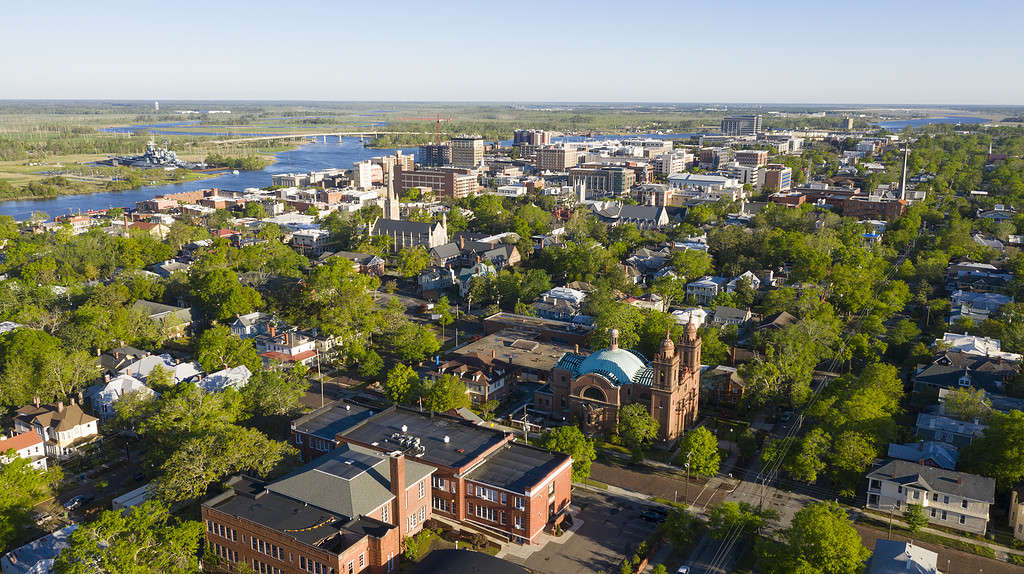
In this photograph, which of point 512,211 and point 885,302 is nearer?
point 885,302

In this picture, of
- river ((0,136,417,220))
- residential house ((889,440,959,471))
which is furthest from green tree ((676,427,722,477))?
river ((0,136,417,220))

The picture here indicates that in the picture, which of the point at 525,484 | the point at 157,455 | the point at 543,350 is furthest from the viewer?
the point at 543,350

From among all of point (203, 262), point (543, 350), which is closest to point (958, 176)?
point (543, 350)

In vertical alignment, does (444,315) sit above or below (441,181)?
below

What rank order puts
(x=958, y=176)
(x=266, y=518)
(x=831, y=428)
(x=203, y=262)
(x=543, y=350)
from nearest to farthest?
(x=266, y=518)
(x=831, y=428)
(x=543, y=350)
(x=203, y=262)
(x=958, y=176)

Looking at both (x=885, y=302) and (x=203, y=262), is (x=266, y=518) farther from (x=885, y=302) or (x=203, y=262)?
(x=885, y=302)

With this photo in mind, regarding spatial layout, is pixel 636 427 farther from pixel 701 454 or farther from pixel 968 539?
pixel 968 539

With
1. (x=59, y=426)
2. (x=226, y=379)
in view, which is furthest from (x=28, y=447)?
(x=226, y=379)
